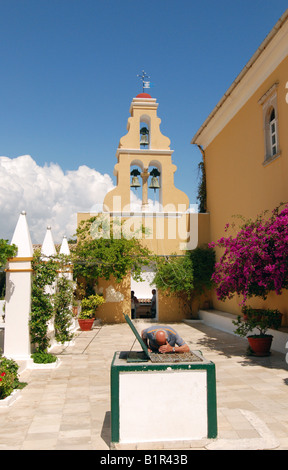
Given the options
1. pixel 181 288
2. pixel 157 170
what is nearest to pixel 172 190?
pixel 157 170

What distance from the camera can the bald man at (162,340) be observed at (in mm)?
4633

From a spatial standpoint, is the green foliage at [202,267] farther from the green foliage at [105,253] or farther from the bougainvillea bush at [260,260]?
the bougainvillea bush at [260,260]

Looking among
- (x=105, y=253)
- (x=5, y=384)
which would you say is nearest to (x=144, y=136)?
(x=105, y=253)

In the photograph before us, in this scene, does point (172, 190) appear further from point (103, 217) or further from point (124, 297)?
point (124, 297)

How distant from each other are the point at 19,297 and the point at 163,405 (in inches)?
205

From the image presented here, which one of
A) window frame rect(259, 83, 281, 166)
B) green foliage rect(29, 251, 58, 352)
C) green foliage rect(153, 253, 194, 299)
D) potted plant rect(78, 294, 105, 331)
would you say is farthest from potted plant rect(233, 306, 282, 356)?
potted plant rect(78, 294, 105, 331)

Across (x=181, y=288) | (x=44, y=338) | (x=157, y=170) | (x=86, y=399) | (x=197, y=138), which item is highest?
(x=197, y=138)

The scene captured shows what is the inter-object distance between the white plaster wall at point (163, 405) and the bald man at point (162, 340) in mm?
558

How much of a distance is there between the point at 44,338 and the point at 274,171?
7330 mm

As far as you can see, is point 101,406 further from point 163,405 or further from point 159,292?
point 159,292

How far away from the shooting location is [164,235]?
1658cm

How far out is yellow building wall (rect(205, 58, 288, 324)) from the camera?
1027 centimetres

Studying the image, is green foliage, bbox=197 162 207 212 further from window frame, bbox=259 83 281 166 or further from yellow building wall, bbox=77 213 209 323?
window frame, bbox=259 83 281 166

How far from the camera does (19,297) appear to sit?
8359mm
